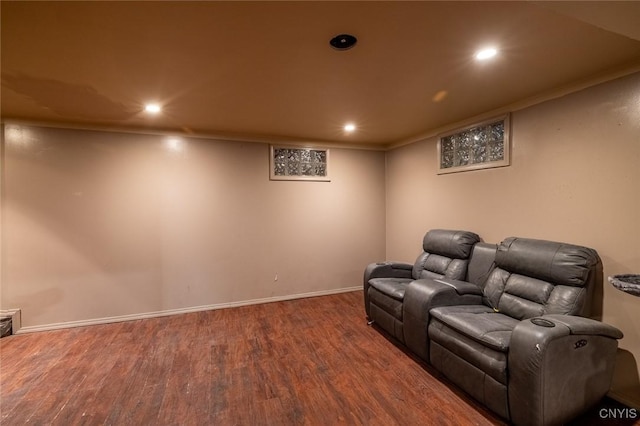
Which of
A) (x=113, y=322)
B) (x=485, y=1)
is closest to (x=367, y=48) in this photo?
(x=485, y=1)

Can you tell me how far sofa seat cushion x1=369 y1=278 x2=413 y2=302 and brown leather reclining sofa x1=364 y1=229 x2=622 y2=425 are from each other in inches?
0.4

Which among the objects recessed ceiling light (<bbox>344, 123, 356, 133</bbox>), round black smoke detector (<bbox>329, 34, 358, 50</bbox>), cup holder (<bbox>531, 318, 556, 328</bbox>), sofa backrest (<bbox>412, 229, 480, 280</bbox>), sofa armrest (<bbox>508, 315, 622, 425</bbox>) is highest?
recessed ceiling light (<bbox>344, 123, 356, 133</bbox>)

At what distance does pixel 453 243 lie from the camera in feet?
10.8

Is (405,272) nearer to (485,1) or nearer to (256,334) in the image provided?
(256,334)

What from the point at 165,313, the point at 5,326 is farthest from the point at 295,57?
the point at 5,326

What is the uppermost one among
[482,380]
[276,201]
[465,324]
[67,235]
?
[276,201]

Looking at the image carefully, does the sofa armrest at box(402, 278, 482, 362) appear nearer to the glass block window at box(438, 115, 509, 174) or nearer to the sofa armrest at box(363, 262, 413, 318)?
the sofa armrest at box(363, 262, 413, 318)

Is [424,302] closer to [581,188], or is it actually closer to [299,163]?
[581,188]

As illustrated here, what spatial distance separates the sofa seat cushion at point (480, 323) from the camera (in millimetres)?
1954

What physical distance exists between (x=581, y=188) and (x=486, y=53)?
56.4 inches

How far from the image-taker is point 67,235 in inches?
135

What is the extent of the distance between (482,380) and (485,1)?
2255mm

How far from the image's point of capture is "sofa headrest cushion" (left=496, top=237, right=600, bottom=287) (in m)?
2.15

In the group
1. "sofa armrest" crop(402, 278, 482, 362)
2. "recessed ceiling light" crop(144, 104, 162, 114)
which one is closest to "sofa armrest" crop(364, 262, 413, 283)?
"sofa armrest" crop(402, 278, 482, 362)
